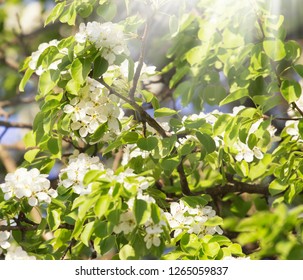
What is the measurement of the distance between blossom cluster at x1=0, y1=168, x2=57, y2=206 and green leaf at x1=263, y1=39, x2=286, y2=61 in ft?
2.04

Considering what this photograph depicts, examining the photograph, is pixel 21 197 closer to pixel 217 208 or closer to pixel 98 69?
pixel 98 69

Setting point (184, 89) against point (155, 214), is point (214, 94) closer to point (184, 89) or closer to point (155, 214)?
point (184, 89)

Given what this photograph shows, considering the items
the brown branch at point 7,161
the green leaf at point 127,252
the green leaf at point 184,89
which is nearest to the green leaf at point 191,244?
the green leaf at point 127,252

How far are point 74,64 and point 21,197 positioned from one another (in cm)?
35

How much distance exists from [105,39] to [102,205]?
41 cm

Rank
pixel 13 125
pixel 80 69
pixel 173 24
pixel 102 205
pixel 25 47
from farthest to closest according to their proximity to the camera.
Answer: pixel 25 47
pixel 13 125
pixel 173 24
pixel 80 69
pixel 102 205

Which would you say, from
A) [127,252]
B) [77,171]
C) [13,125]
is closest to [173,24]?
[77,171]

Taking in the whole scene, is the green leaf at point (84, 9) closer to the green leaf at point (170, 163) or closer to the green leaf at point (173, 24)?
the green leaf at point (173, 24)

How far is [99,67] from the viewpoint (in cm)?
135

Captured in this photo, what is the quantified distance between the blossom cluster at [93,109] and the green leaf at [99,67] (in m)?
0.06

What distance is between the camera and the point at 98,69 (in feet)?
4.42

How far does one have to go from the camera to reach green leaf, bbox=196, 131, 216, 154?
1.42 metres

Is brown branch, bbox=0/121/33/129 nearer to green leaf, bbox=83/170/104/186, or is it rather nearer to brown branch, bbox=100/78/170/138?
Answer: brown branch, bbox=100/78/170/138
